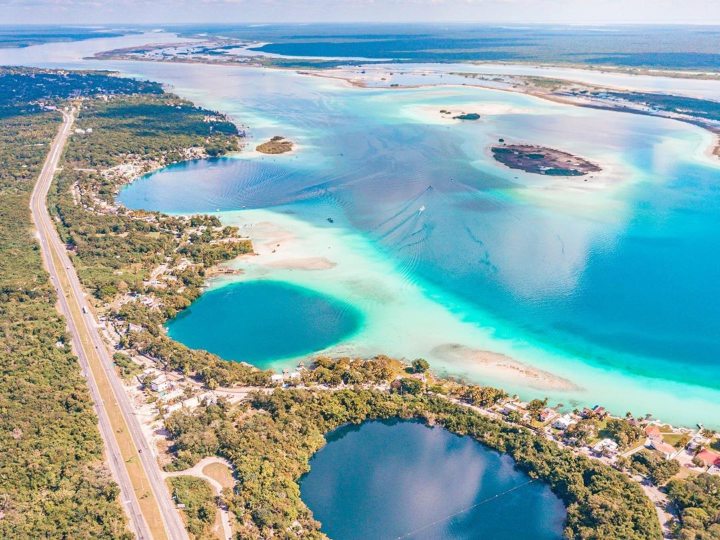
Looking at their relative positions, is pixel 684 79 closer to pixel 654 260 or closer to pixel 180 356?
pixel 654 260

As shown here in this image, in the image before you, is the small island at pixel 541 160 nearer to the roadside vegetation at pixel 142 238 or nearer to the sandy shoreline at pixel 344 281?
the sandy shoreline at pixel 344 281

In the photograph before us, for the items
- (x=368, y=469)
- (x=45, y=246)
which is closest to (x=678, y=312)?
(x=368, y=469)

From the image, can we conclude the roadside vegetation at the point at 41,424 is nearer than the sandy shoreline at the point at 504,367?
Yes

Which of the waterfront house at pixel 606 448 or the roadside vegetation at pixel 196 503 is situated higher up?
Answer: the waterfront house at pixel 606 448

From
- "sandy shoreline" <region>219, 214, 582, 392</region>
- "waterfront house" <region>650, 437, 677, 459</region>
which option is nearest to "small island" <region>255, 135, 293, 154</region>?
"sandy shoreline" <region>219, 214, 582, 392</region>

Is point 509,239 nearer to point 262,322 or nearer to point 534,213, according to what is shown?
point 534,213

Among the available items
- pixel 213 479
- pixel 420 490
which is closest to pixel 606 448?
pixel 420 490

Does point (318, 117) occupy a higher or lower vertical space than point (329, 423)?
higher

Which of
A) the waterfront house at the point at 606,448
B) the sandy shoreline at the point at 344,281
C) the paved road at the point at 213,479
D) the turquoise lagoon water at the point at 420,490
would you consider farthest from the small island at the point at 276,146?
the waterfront house at the point at 606,448
